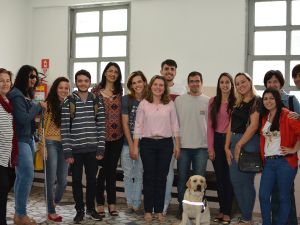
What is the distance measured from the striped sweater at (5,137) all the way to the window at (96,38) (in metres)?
3.59

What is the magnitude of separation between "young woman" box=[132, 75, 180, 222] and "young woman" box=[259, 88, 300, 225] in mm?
933

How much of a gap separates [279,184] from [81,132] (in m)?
1.73

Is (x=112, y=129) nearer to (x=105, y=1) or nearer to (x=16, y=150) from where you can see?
(x=16, y=150)

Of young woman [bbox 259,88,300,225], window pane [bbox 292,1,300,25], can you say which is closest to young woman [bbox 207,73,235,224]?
young woman [bbox 259,88,300,225]

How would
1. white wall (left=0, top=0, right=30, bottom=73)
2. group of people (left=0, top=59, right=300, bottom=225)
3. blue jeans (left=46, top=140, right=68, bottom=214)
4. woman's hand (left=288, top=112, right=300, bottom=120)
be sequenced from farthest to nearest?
white wall (left=0, top=0, right=30, bottom=73) < blue jeans (left=46, top=140, right=68, bottom=214) < group of people (left=0, top=59, right=300, bottom=225) < woman's hand (left=288, top=112, right=300, bottom=120)

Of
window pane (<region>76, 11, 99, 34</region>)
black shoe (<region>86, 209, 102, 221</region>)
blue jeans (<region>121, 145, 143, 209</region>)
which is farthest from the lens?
window pane (<region>76, 11, 99, 34</region>)

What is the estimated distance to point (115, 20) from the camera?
680cm

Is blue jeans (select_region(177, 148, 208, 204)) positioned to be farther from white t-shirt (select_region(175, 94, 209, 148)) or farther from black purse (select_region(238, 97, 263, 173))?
black purse (select_region(238, 97, 263, 173))

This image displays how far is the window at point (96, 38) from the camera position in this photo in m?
6.77

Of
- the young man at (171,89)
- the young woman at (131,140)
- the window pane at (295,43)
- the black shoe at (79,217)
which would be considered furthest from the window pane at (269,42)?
the black shoe at (79,217)

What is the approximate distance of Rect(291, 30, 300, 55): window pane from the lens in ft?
19.0

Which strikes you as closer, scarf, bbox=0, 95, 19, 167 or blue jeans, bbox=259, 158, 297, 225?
blue jeans, bbox=259, 158, 297, 225

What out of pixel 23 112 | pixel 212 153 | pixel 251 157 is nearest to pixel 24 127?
pixel 23 112

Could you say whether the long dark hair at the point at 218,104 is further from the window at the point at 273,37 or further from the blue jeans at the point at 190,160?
the window at the point at 273,37
